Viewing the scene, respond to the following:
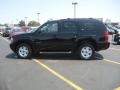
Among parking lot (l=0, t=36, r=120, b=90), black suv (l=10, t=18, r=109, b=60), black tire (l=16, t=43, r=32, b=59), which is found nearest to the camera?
parking lot (l=0, t=36, r=120, b=90)

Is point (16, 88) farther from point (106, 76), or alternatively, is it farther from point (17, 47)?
point (17, 47)

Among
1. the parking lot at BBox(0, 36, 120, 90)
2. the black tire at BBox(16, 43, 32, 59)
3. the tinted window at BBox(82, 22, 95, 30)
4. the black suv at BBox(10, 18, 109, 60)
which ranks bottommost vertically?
the parking lot at BBox(0, 36, 120, 90)

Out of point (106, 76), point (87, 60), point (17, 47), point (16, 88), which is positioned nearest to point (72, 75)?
point (106, 76)

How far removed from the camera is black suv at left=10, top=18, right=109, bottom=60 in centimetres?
1387

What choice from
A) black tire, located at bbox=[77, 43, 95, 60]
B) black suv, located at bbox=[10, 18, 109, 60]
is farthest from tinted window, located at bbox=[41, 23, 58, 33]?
black tire, located at bbox=[77, 43, 95, 60]

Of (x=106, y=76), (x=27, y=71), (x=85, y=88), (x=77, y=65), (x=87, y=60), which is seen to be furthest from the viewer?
(x=87, y=60)

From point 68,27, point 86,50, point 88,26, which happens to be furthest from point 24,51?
point 88,26

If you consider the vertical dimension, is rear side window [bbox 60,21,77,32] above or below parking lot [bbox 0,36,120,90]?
above

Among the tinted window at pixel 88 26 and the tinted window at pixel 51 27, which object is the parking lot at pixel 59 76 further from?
the tinted window at pixel 88 26

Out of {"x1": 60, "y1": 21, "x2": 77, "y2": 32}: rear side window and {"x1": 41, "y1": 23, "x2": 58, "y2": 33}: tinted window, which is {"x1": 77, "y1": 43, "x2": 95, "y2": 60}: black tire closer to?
{"x1": 60, "y1": 21, "x2": 77, "y2": 32}: rear side window

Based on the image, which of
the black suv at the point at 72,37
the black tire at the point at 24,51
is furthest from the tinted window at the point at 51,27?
the black tire at the point at 24,51

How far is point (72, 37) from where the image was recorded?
13.9 meters

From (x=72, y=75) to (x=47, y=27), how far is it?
15.6 ft

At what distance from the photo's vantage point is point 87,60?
44.9 feet
